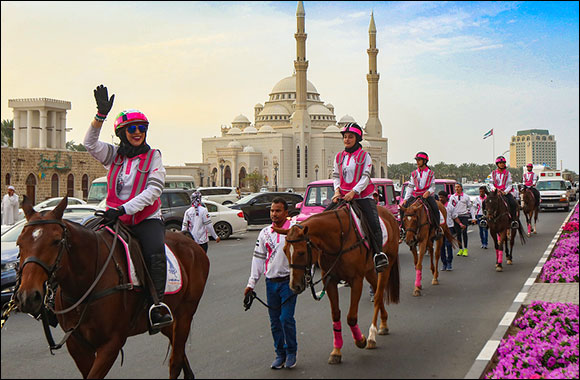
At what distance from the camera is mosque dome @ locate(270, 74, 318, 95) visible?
11981 cm

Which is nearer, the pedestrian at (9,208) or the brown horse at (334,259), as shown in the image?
the brown horse at (334,259)

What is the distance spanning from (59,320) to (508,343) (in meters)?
4.53

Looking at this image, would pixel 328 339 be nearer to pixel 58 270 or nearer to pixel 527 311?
pixel 527 311

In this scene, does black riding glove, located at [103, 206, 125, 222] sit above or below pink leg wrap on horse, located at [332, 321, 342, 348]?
above

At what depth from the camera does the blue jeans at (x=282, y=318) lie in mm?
6148

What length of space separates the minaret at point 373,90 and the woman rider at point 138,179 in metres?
97.0

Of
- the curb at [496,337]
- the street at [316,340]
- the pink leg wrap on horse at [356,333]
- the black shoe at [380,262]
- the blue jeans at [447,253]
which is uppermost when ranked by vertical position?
the black shoe at [380,262]

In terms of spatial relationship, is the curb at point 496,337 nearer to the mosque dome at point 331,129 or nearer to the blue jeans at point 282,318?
the blue jeans at point 282,318

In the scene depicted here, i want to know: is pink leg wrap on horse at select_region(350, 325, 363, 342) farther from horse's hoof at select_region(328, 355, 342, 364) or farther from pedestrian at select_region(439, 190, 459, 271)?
pedestrian at select_region(439, 190, 459, 271)

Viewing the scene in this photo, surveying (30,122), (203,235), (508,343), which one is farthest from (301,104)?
(508,343)

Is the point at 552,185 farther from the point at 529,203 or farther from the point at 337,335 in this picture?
the point at 337,335

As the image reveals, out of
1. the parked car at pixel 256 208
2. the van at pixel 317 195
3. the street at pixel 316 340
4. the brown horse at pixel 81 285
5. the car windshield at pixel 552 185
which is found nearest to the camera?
the brown horse at pixel 81 285

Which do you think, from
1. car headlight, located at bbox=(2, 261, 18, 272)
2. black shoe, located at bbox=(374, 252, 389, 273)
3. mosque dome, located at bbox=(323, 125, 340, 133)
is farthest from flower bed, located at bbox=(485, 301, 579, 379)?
mosque dome, located at bbox=(323, 125, 340, 133)

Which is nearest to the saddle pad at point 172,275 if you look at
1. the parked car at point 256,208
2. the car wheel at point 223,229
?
the car wheel at point 223,229
